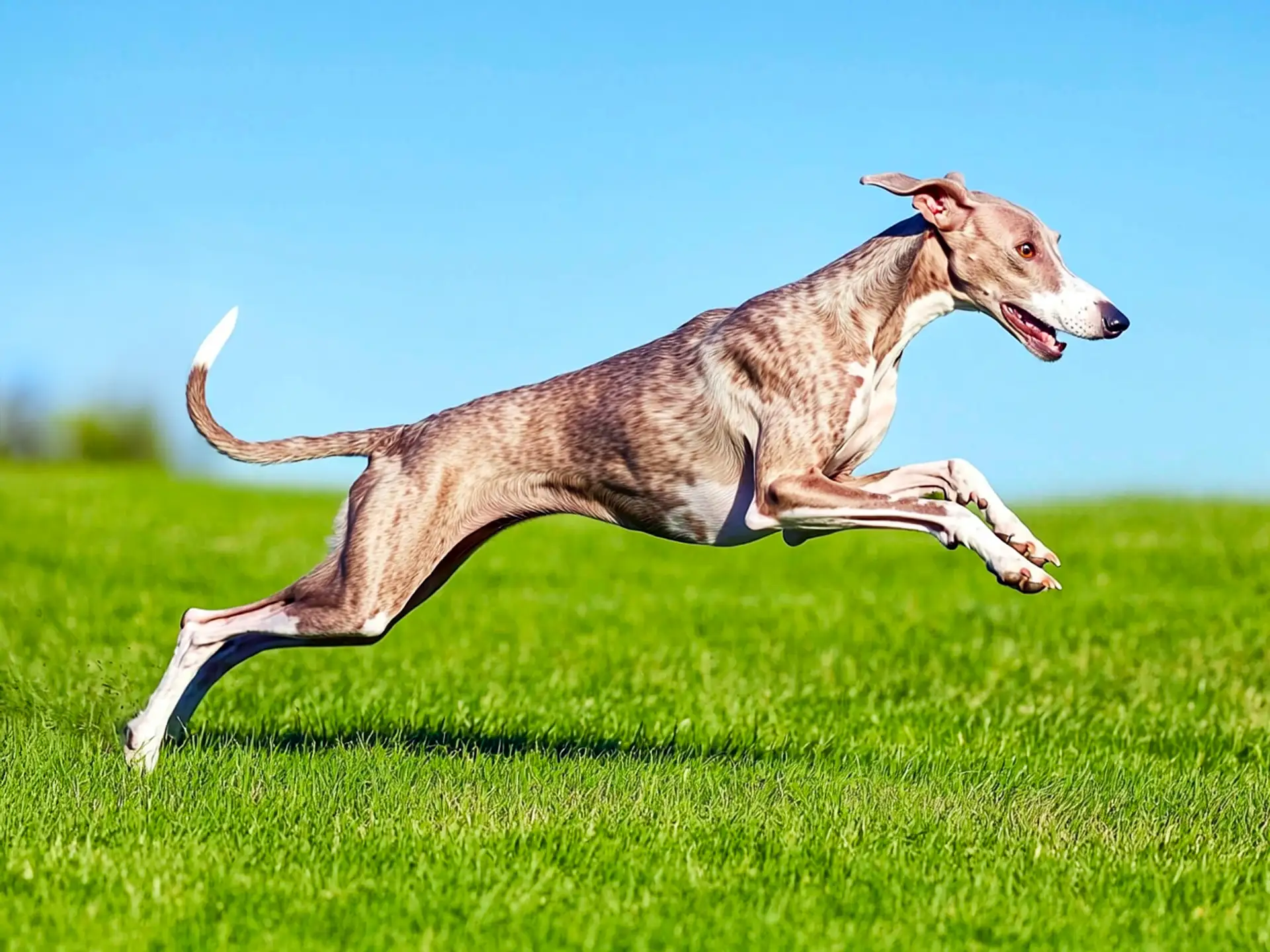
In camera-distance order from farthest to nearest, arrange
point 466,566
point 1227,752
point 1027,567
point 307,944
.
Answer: point 466,566
point 1227,752
point 1027,567
point 307,944

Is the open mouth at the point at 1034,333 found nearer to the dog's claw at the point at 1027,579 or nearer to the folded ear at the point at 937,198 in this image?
the folded ear at the point at 937,198

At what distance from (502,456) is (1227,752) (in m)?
5.68

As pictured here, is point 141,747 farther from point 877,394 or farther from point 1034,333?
point 1034,333

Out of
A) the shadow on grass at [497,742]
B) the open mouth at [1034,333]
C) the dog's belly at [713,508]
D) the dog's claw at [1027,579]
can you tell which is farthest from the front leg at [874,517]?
the shadow on grass at [497,742]

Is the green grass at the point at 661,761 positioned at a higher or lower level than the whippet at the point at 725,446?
lower

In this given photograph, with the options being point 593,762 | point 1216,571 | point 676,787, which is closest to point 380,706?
point 593,762

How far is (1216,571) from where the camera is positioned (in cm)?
1733

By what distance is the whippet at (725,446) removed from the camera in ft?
22.2

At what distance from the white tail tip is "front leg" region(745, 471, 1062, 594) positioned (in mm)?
3045

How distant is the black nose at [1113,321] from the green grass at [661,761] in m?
2.25

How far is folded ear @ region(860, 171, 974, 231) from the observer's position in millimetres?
6758

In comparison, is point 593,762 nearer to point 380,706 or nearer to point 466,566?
point 380,706

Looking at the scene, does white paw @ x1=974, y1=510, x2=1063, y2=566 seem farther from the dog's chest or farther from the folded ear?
the folded ear

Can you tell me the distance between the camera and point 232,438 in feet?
26.6
